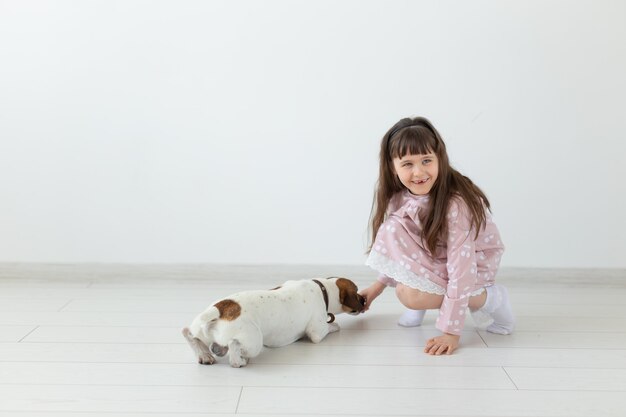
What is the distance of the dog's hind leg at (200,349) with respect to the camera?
64.2 inches

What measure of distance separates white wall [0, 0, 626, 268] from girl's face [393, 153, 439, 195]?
2.37ft

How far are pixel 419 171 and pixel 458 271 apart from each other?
25 cm

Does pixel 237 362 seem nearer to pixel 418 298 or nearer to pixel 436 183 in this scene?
pixel 418 298

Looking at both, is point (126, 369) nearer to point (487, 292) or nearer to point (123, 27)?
point (487, 292)

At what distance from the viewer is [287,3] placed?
2477mm

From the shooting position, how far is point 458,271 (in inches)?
69.7

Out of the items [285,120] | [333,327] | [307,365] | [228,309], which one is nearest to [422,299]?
[333,327]

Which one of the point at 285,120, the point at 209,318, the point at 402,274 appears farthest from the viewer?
the point at 285,120

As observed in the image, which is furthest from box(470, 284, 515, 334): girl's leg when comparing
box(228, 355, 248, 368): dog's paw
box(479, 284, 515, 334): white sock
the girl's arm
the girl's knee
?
box(228, 355, 248, 368): dog's paw

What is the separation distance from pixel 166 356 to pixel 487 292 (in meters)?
0.79

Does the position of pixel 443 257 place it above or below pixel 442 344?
above

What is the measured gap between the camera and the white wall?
2.48 metres

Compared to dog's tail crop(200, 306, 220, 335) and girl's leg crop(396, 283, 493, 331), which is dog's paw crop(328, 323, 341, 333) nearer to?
girl's leg crop(396, 283, 493, 331)

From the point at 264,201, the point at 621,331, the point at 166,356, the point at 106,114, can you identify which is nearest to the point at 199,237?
the point at 264,201
